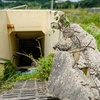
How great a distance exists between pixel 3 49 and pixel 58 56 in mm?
4726

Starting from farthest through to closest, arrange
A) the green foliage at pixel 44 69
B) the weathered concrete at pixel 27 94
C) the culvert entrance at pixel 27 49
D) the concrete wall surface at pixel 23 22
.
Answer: the culvert entrance at pixel 27 49 < the concrete wall surface at pixel 23 22 < the green foliage at pixel 44 69 < the weathered concrete at pixel 27 94

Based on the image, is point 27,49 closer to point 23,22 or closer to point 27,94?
point 23,22

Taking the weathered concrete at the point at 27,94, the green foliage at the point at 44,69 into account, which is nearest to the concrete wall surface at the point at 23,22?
the green foliage at the point at 44,69

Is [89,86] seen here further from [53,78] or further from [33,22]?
→ [33,22]

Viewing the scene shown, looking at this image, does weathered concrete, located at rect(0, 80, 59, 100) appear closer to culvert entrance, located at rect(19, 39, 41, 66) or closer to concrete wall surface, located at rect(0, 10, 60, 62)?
concrete wall surface, located at rect(0, 10, 60, 62)

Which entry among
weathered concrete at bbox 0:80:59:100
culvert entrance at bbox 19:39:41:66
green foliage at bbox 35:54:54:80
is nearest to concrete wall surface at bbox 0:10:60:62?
green foliage at bbox 35:54:54:80

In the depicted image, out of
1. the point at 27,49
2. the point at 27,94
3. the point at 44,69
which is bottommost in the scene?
the point at 27,49

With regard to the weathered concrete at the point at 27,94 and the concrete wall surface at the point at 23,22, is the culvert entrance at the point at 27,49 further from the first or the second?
the weathered concrete at the point at 27,94

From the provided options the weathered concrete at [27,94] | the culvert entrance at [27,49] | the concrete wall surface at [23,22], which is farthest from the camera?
the culvert entrance at [27,49]

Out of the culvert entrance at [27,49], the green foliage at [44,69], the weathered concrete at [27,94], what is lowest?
the culvert entrance at [27,49]

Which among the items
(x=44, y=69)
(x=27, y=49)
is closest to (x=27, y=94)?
(x=44, y=69)

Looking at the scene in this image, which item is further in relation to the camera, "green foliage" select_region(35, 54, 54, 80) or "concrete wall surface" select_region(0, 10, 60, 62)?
"concrete wall surface" select_region(0, 10, 60, 62)

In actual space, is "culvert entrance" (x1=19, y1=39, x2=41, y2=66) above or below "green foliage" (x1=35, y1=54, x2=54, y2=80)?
below

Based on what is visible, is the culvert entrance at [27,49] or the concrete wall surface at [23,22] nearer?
the concrete wall surface at [23,22]
